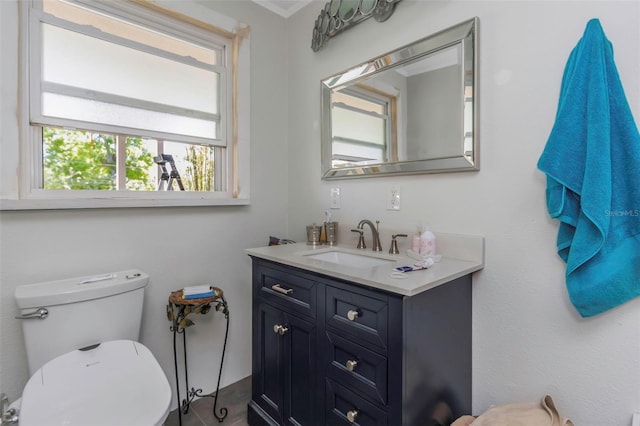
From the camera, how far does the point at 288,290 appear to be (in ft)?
4.58

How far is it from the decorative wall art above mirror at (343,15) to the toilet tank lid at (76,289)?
5.41 ft

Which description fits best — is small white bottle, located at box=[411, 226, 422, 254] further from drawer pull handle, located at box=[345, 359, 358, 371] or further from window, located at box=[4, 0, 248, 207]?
window, located at box=[4, 0, 248, 207]

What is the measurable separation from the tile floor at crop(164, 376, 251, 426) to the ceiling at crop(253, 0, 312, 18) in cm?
248

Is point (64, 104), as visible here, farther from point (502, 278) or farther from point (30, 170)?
point (502, 278)

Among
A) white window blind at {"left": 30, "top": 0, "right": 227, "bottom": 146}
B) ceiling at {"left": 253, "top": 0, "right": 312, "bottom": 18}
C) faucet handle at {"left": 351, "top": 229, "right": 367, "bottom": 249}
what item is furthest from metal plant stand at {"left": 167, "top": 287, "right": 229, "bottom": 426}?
ceiling at {"left": 253, "top": 0, "right": 312, "bottom": 18}

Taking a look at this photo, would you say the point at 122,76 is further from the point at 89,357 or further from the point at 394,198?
the point at 394,198

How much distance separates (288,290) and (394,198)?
697 millimetres

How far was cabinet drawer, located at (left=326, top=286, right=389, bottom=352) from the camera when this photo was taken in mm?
1034

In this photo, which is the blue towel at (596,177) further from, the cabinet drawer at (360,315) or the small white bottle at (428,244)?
the cabinet drawer at (360,315)

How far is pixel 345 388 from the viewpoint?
1.16m

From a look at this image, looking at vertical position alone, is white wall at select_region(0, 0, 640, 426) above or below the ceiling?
below

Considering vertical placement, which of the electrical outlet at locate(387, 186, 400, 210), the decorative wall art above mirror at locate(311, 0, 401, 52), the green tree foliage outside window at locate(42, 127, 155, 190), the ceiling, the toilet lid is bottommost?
the toilet lid

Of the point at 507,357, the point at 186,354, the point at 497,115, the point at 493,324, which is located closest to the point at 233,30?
the point at 497,115

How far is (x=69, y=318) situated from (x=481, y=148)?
180 centimetres
